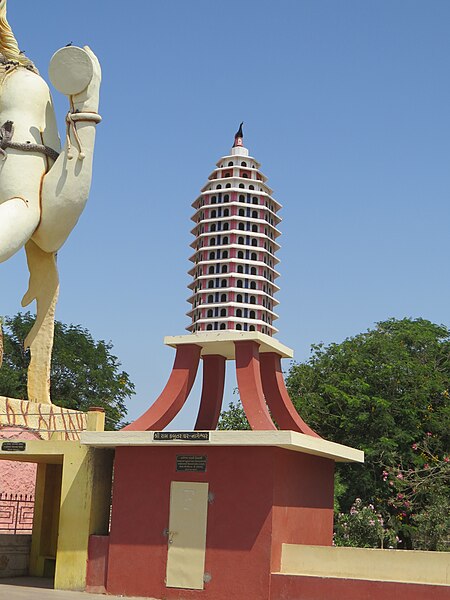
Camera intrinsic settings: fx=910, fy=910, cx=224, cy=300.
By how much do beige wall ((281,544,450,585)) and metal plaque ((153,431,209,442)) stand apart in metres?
1.97

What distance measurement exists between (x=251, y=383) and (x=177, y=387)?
4.13ft

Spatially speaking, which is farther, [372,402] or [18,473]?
[372,402]

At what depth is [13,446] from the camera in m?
14.9

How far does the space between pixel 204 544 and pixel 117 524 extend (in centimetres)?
150

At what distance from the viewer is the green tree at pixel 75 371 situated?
3175 centimetres

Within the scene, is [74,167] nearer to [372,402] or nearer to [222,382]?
[222,382]

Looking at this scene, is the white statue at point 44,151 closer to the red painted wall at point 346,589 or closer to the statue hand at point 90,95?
the statue hand at point 90,95

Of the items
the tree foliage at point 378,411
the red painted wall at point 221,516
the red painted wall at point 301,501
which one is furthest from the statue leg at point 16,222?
the tree foliage at point 378,411

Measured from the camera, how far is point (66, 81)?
1559 centimetres

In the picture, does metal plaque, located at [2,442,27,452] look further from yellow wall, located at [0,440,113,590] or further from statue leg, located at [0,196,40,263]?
statue leg, located at [0,196,40,263]

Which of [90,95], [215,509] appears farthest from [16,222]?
[215,509]

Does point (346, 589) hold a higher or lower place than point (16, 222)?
lower

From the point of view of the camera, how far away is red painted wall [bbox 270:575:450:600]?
38.8ft

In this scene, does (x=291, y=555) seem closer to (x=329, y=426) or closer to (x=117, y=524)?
(x=117, y=524)
